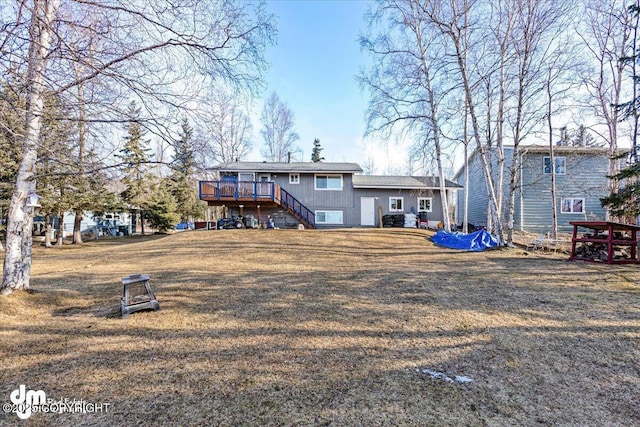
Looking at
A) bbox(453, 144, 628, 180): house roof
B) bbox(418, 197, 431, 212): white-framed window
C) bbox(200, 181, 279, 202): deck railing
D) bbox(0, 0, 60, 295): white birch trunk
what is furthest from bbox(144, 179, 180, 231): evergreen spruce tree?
bbox(453, 144, 628, 180): house roof

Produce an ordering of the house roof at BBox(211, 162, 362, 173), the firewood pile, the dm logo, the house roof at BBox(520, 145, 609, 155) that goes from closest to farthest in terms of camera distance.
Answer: the dm logo < the firewood pile < the house roof at BBox(520, 145, 609, 155) < the house roof at BBox(211, 162, 362, 173)

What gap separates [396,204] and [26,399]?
18973 mm

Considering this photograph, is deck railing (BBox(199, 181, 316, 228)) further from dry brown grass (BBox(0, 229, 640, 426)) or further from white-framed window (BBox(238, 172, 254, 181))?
dry brown grass (BBox(0, 229, 640, 426))

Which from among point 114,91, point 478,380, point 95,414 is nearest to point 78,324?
point 95,414

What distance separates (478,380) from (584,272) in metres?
6.44

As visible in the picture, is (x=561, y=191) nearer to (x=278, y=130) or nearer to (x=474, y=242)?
(x=474, y=242)

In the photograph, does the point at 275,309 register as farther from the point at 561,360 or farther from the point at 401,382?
the point at 561,360

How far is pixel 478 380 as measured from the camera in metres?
2.80

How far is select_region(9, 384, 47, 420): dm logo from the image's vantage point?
2.38 m

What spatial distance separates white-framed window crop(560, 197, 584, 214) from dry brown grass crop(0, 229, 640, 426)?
45.6 feet

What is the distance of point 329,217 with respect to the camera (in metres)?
19.3

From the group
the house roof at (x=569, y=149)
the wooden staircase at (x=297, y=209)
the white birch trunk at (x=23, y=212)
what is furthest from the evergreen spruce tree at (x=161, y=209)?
the house roof at (x=569, y=149)

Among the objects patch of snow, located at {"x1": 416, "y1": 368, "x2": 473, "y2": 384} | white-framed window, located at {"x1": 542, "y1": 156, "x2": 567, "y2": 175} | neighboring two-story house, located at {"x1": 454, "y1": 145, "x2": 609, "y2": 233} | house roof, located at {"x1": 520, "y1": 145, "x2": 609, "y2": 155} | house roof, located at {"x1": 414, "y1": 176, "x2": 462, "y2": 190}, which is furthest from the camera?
house roof, located at {"x1": 414, "y1": 176, "x2": 462, "y2": 190}

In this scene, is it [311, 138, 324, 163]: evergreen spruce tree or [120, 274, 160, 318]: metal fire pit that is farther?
[311, 138, 324, 163]: evergreen spruce tree
